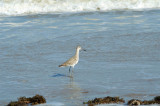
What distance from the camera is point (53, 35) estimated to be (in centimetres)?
A: 1482

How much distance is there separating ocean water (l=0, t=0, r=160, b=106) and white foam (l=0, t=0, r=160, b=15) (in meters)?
1.44

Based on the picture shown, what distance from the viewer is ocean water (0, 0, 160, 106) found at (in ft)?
26.8

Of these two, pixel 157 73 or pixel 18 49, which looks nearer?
pixel 157 73

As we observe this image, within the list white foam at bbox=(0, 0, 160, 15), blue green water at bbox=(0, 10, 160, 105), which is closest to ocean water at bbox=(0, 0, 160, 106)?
blue green water at bbox=(0, 10, 160, 105)

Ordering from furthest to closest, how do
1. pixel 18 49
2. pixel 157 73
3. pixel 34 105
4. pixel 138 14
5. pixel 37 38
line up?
pixel 138 14 → pixel 37 38 → pixel 18 49 → pixel 157 73 → pixel 34 105

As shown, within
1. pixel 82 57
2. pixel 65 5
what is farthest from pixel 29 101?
pixel 65 5

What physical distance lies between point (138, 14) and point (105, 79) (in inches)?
444

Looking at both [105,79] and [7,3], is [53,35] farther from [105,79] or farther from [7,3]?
[7,3]

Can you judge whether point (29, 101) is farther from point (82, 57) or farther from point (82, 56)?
point (82, 56)

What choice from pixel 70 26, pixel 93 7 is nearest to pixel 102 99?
pixel 70 26

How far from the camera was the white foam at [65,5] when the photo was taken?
23.0 m

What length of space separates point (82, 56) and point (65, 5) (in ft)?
40.6

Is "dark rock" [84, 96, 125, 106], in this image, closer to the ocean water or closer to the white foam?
the ocean water

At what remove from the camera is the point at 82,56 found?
11.7 meters
